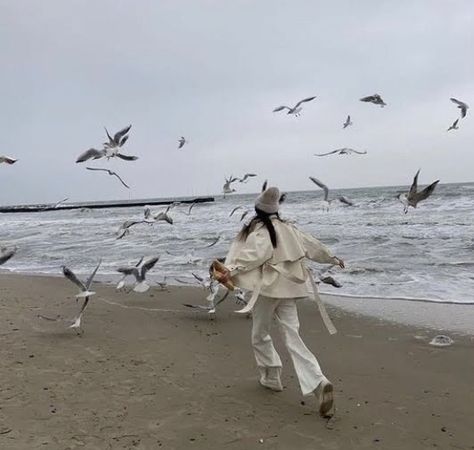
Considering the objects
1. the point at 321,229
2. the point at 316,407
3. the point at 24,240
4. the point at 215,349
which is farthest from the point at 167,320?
the point at 24,240

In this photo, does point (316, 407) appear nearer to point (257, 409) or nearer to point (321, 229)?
point (257, 409)

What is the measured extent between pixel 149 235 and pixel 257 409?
18.7 m

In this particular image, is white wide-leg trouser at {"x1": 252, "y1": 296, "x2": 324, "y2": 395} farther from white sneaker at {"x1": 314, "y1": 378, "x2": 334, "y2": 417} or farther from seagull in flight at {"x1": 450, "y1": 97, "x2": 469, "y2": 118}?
seagull in flight at {"x1": 450, "y1": 97, "x2": 469, "y2": 118}

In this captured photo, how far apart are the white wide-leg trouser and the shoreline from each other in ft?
10.2

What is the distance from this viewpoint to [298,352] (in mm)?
4402

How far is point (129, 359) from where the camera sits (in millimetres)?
5574

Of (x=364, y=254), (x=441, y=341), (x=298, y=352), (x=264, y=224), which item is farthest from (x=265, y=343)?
(x=364, y=254)

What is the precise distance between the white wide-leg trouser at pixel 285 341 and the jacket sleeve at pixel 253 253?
0.31 m

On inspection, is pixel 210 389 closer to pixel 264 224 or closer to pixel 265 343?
pixel 265 343

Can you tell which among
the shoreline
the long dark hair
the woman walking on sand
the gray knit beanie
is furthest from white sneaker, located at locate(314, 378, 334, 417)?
the shoreline

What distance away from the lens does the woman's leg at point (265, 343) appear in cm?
466

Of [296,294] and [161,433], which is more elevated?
[296,294]

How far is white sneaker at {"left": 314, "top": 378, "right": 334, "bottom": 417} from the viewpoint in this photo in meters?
4.16

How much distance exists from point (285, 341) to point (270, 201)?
3.60 feet
